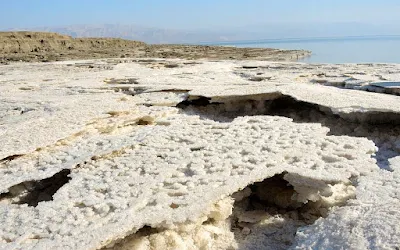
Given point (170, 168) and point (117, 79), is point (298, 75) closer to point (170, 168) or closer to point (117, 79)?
point (117, 79)

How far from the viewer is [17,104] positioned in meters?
5.09

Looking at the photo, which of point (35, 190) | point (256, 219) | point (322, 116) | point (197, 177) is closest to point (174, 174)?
point (197, 177)

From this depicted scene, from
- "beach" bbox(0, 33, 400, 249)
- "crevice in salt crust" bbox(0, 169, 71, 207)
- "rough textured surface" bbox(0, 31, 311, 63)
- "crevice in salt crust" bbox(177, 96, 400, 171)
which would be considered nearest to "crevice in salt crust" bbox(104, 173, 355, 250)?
"beach" bbox(0, 33, 400, 249)

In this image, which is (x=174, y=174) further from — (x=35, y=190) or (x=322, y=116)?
(x=322, y=116)

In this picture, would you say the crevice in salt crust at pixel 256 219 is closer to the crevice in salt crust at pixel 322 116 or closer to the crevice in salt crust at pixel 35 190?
the crevice in salt crust at pixel 322 116

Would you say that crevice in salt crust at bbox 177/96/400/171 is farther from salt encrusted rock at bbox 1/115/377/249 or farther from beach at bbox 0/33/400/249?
salt encrusted rock at bbox 1/115/377/249

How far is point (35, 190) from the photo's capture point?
3049 mm

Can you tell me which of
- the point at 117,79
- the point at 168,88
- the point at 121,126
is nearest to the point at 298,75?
the point at 168,88

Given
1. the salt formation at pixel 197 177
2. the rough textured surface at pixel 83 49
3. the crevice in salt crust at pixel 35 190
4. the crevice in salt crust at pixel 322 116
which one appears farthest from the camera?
the rough textured surface at pixel 83 49

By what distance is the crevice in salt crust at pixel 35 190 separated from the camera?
290 cm

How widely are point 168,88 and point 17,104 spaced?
6.14ft

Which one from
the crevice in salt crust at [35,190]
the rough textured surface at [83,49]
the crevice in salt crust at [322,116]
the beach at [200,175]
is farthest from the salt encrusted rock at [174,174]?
the rough textured surface at [83,49]

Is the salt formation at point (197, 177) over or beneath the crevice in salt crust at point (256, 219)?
over

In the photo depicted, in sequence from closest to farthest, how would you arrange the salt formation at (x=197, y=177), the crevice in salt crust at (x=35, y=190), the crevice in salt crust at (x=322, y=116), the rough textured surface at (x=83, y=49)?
the salt formation at (x=197, y=177), the crevice in salt crust at (x=35, y=190), the crevice in salt crust at (x=322, y=116), the rough textured surface at (x=83, y=49)
